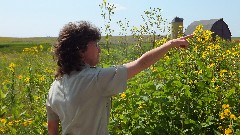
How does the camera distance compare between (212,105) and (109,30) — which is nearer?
(212,105)

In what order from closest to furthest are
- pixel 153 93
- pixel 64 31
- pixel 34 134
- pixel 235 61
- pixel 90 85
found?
pixel 90 85
pixel 64 31
pixel 153 93
pixel 34 134
pixel 235 61

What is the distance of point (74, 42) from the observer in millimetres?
2172

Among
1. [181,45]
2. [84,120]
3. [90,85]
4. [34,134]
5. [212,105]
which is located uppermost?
[181,45]

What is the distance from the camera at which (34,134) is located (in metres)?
4.17

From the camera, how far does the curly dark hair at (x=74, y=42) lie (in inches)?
85.2

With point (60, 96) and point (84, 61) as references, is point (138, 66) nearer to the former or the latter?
point (84, 61)

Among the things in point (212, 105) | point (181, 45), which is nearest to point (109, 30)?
point (212, 105)

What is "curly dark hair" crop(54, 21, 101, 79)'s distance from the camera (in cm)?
216

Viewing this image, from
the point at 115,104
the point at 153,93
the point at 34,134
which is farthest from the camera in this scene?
the point at 34,134

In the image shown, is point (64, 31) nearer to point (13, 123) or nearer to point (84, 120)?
point (84, 120)

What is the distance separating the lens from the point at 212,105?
3602 millimetres

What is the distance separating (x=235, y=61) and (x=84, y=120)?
9.79 feet

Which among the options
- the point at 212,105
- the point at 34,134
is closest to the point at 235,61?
the point at 212,105

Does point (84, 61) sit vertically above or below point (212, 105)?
above
